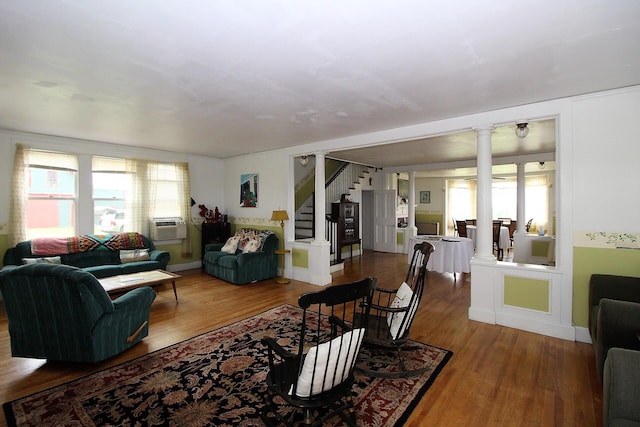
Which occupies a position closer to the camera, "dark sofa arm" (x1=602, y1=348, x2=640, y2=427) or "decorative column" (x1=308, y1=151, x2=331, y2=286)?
"dark sofa arm" (x1=602, y1=348, x2=640, y2=427)

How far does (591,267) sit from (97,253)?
6.98 metres

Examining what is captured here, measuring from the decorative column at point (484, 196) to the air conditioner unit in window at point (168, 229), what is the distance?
5630 mm

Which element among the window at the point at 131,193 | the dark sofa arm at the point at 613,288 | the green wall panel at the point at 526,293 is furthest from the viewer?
the window at the point at 131,193

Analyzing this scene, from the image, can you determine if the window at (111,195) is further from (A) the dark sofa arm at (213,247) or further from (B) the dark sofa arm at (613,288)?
(B) the dark sofa arm at (613,288)

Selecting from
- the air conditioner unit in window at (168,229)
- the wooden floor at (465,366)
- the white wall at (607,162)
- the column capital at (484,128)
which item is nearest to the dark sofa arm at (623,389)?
the wooden floor at (465,366)

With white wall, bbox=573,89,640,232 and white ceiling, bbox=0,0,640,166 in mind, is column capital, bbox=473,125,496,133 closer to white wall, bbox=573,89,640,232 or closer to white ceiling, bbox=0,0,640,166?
white ceiling, bbox=0,0,640,166

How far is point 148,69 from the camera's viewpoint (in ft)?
8.19

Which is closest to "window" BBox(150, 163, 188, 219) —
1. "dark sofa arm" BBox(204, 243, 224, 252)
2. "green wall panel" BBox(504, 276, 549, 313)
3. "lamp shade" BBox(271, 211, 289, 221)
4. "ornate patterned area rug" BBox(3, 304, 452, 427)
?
"dark sofa arm" BBox(204, 243, 224, 252)

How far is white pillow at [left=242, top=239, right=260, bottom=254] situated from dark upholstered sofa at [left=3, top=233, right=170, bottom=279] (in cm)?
140

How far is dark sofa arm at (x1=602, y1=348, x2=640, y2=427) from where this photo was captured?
144cm

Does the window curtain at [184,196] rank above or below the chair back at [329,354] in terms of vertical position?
above

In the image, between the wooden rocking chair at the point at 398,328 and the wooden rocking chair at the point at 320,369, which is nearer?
the wooden rocking chair at the point at 320,369

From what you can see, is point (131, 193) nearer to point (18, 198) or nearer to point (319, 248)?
point (18, 198)

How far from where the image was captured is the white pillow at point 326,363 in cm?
166
